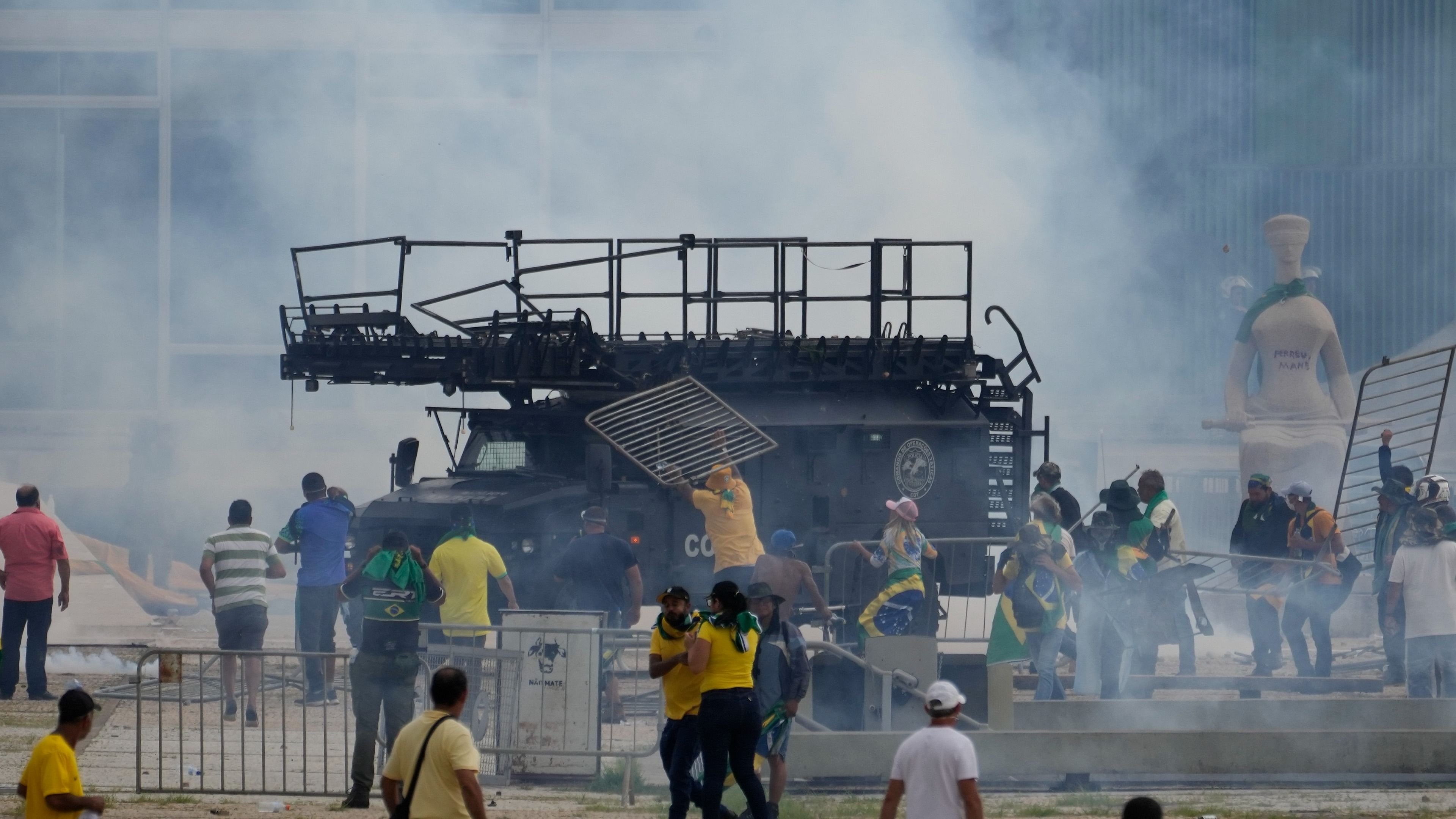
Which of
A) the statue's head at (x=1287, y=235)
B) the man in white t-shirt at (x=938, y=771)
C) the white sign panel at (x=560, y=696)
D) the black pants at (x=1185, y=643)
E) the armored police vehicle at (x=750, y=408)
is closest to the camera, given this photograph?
the man in white t-shirt at (x=938, y=771)

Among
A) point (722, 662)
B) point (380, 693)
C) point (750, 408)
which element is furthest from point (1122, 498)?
point (380, 693)

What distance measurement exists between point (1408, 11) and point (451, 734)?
20.3 meters

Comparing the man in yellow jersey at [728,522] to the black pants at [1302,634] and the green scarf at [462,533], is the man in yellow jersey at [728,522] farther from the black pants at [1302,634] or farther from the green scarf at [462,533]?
the black pants at [1302,634]

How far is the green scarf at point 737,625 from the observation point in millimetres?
7418

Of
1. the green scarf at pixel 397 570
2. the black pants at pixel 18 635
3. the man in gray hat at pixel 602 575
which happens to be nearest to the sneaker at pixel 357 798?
the green scarf at pixel 397 570

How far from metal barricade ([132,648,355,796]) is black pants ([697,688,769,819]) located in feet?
7.24

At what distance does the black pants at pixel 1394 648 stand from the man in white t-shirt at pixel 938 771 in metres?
7.03

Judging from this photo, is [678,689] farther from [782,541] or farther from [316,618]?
[316,618]

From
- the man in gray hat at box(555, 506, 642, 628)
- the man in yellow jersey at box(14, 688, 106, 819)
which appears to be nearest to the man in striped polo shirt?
the man in gray hat at box(555, 506, 642, 628)

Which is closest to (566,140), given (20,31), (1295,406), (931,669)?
(20,31)

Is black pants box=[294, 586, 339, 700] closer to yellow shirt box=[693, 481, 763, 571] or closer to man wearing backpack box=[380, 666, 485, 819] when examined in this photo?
yellow shirt box=[693, 481, 763, 571]

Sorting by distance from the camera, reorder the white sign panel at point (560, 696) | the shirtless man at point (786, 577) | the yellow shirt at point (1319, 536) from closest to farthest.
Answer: the white sign panel at point (560, 696) < the shirtless man at point (786, 577) < the yellow shirt at point (1319, 536)

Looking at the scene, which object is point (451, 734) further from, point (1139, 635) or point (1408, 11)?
point (1408, 11)

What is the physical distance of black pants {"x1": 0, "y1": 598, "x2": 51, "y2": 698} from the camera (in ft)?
38.3
